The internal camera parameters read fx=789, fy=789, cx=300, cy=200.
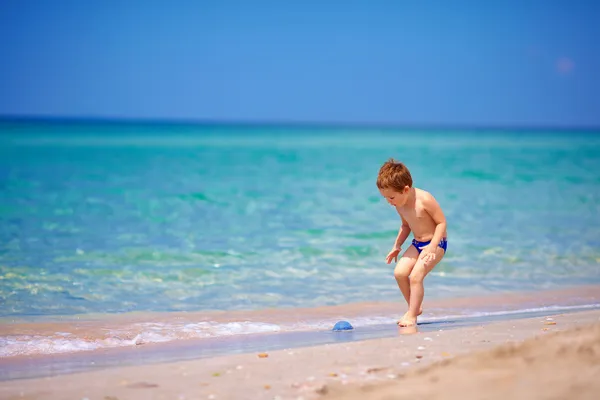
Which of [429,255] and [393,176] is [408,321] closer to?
[429,255]

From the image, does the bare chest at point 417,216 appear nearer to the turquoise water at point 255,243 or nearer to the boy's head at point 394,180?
the boy's head at point 394,180

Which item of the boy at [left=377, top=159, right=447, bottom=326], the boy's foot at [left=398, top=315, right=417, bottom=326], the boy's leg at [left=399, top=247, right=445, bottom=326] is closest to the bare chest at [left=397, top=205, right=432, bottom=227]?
the boy at [left=377, top=159, right=447, bottom=326]

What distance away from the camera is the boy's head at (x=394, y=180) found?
5.06 m

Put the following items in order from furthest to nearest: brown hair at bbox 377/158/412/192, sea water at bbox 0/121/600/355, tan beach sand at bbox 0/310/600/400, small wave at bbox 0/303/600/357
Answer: sea water at bbox 0/121/600/355
brown hair at bbox 377/158/412/192
small wave at bbox 0/303/600/357
tan beach sand at bbox 0/310/600/400

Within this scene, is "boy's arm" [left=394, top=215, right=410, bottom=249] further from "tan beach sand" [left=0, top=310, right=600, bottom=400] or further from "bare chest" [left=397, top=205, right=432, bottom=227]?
"tan beach sand" [left=0, top=310, right=600, bottom=400]

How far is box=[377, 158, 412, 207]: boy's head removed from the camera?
5.06 meters

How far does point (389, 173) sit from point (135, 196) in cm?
1075

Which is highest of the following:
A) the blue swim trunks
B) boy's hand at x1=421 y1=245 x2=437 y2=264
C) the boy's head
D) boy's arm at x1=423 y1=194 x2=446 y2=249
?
the boy's head

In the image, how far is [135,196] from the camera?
15148 mm

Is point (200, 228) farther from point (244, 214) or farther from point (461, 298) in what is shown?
point (461, 298)

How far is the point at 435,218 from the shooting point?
5215 mm

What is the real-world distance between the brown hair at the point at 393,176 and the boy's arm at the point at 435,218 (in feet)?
0.70

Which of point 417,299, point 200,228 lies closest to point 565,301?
point 417,299

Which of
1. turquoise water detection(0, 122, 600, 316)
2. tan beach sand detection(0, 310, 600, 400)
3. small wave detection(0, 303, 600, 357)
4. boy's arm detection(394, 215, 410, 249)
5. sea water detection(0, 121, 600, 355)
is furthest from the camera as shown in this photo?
turquoise water detection(0, 122, 600, 316)
